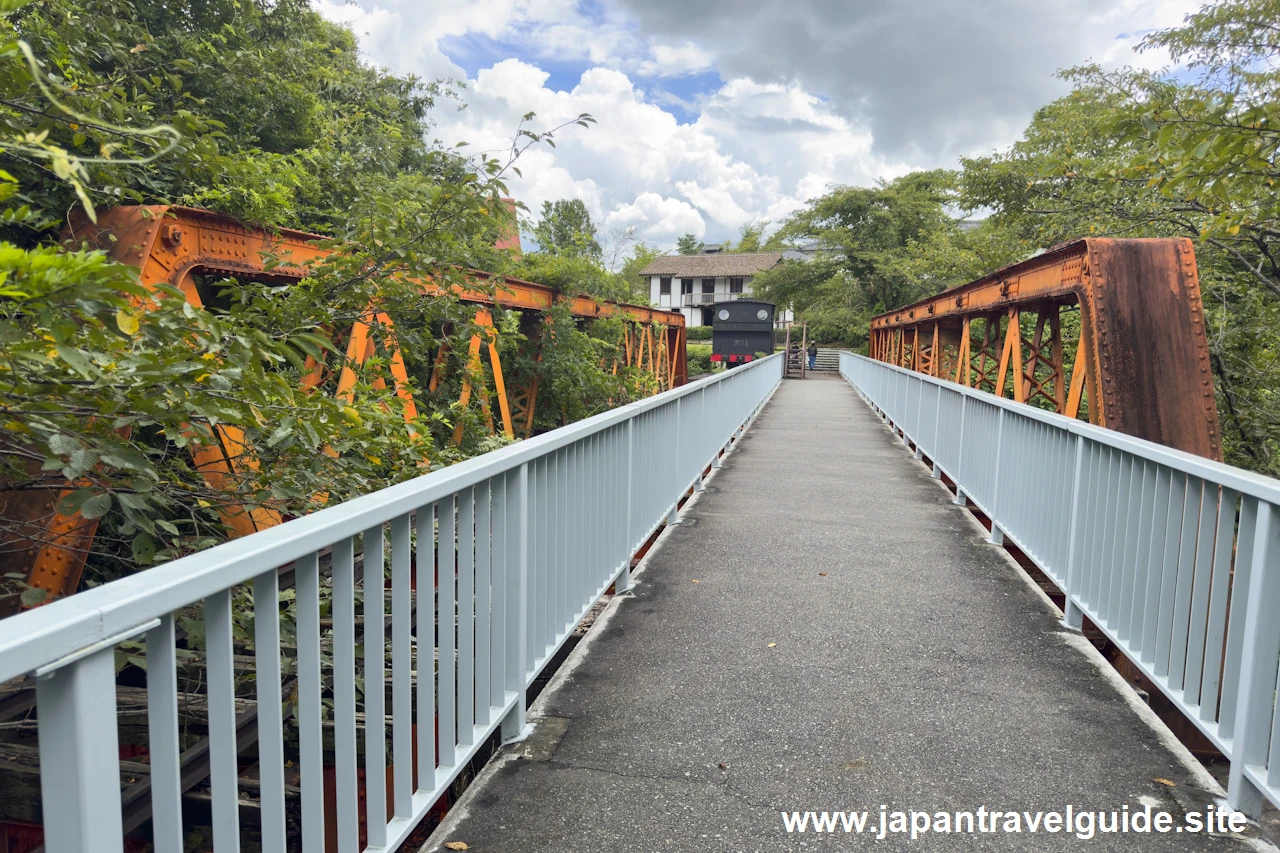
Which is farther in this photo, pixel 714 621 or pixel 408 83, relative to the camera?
pixel 408 83

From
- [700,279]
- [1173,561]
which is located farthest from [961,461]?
[700,279]

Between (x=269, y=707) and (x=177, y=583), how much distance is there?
0.45m

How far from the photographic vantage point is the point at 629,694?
3.39m

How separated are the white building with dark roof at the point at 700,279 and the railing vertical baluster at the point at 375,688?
6982cm

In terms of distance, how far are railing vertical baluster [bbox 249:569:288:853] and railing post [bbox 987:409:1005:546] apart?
5178 millimetres

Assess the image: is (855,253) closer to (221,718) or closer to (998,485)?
(998,485)

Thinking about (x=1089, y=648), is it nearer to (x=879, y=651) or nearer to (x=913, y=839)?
(x=879, y=651)

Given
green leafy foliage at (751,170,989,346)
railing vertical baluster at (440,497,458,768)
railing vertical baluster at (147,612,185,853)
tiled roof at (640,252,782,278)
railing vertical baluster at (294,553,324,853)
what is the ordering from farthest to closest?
tiled roof at (640,252,782,278)
green leafy foliage at (751,170,989,346)
railing vertical baluster at (440,497,458,768)
railing vertical baluster at (294,553,324,853)
railing vertical baluster at (147,612,185,853)

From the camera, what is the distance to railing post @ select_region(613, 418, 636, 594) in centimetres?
452

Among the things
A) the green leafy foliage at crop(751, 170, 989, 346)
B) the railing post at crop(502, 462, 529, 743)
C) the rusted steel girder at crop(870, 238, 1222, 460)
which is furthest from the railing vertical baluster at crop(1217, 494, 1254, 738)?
the green leafy foliage at crop(751, 170, 989, 346)

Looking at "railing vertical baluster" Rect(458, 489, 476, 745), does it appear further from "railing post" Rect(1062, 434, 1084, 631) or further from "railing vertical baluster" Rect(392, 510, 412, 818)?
"railing post" Rect(1062, 434, 1084, 631)

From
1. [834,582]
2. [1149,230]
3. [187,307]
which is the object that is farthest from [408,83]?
[187,307]

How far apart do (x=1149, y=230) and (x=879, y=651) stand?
10.4 metres

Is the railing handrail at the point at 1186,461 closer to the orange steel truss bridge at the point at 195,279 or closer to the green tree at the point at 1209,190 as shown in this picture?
the green tree at the point at 1209,190
